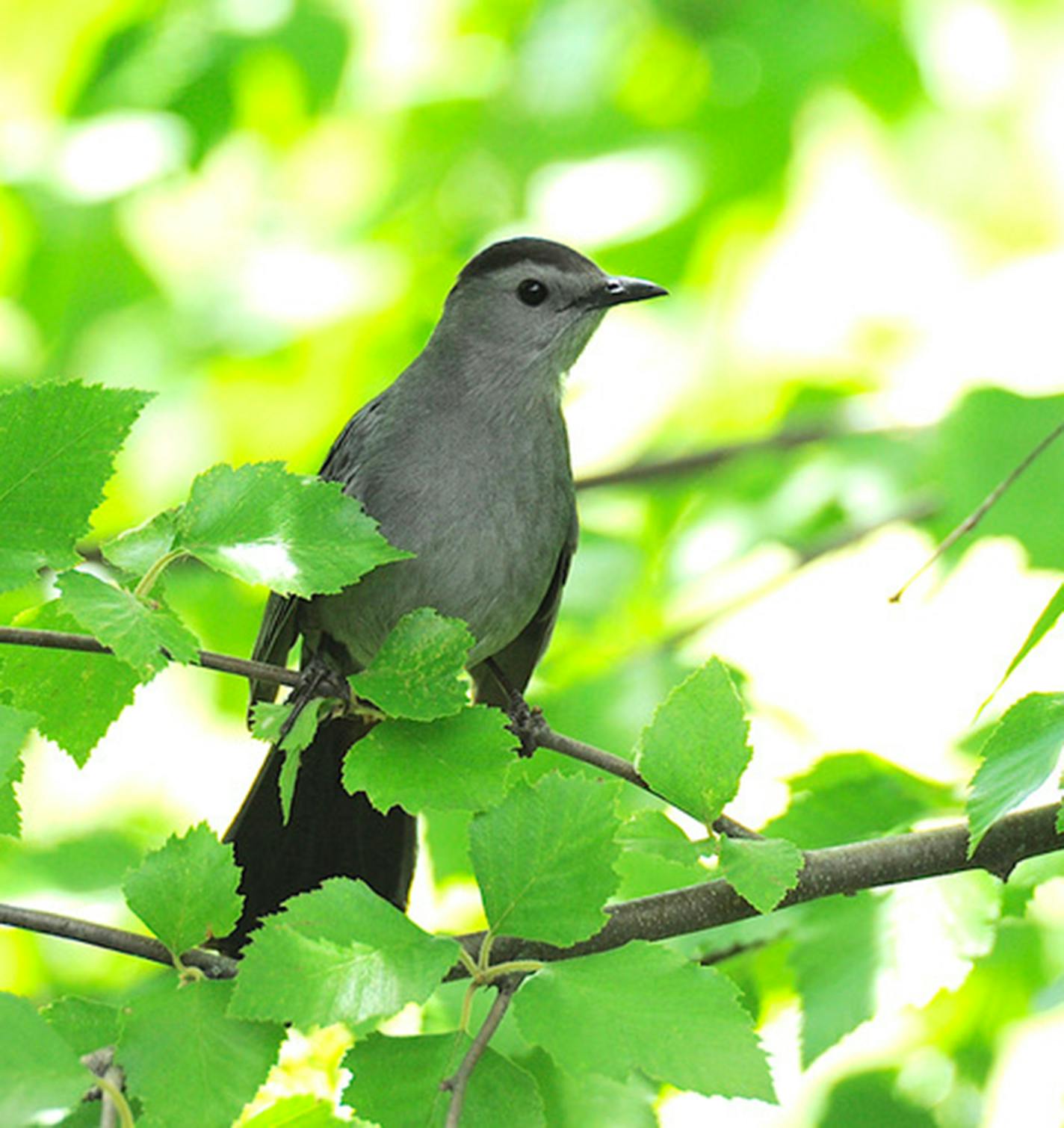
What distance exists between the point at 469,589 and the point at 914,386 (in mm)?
1751

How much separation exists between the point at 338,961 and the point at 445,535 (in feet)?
4.58

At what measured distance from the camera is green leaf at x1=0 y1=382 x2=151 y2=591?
1.51 metres

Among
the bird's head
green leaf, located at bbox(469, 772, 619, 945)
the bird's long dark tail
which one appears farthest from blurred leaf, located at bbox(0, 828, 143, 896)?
green leaf, located at bbox(469, 772, 619, 945)

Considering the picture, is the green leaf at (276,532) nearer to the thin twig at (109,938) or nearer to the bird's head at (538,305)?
the thin twig at (109,938)

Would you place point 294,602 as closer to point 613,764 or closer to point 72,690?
point 72,690

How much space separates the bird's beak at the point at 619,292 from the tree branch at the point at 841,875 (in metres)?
1.64

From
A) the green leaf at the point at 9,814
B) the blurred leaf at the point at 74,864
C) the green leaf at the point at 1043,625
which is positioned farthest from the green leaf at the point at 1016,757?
the blurred leaf at the point at 74,864

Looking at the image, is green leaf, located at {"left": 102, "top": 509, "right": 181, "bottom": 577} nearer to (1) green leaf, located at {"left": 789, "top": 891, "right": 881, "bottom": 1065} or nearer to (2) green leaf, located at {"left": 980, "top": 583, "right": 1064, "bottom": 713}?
(2) green leaf, located at {"left": 980, "top": 583, "right": 1064, "bottom": 713}

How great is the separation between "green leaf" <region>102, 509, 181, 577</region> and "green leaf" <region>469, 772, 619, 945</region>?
1.40ft

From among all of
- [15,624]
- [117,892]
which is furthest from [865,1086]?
[15,624]

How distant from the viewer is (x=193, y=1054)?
1462 millimetres

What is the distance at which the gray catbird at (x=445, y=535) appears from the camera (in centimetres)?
271

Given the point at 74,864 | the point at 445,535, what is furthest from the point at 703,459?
the point at 74,864

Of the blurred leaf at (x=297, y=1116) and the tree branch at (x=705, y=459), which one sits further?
the tree branch at (x=705, y=459)
